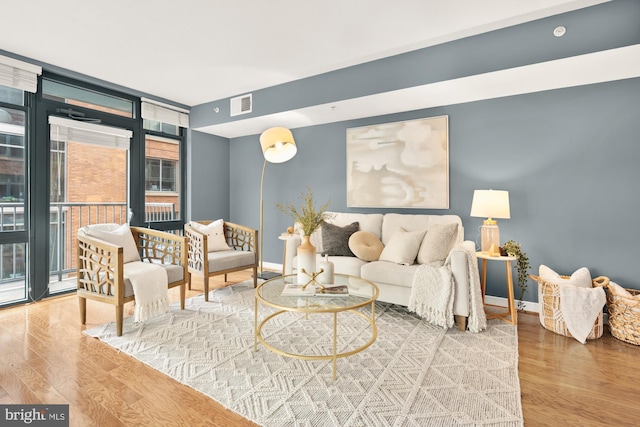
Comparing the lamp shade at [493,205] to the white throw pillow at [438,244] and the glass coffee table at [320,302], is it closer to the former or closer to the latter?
the white throw pillow at [438,244]

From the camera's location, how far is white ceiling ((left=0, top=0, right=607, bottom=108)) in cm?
239

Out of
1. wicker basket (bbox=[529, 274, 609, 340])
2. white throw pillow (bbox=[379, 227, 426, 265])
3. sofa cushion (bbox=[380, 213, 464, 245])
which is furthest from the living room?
white throw pillow (bbox=[379, 227, 426, 265])

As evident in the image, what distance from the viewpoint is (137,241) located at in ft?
11.1

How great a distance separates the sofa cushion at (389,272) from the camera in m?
2.88

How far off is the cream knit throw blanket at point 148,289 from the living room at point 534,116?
40 centimetres

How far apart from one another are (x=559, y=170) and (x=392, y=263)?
1.82 meters

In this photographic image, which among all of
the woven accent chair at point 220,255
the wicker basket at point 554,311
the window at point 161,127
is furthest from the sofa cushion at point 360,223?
the window at point 161,127

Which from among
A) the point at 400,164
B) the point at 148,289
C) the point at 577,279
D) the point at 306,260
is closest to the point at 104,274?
the point at 148,289

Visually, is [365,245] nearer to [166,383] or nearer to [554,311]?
[554,311]

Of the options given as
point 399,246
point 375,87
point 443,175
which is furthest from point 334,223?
point 375,87

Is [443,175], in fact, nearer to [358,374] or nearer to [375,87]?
[375,87]

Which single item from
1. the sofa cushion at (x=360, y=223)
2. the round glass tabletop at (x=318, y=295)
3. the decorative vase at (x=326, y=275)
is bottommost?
the round glass tabletop at (x=318, y=295)

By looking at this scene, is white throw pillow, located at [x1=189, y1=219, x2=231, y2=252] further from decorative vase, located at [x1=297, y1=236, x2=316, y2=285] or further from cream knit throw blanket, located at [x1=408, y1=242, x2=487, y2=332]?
cream knit throw blanket, located at [x1=408, y1=242, x2=487, y2=332]

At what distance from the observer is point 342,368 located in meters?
2.07
